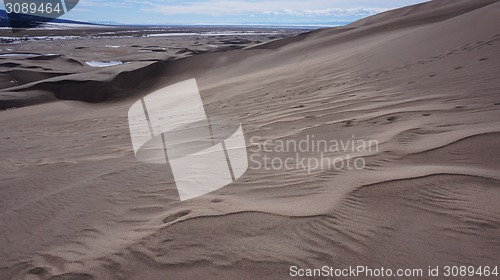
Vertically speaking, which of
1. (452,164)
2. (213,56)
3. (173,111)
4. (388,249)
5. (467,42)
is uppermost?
(213,56)

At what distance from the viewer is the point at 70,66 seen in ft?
60.1

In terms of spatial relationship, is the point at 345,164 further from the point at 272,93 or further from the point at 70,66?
the point at 70,66

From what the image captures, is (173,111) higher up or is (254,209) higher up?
(173,111)

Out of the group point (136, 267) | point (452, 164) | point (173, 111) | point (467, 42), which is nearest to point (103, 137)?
point (173, 111)

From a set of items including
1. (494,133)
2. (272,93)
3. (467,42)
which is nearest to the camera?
(494,133)

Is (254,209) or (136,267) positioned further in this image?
(254,209)

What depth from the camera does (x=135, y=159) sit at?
12.8 ft

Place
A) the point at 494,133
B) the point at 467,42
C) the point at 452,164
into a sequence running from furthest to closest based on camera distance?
the point at 467,42 < the point at 494,133 < the point at 452,164

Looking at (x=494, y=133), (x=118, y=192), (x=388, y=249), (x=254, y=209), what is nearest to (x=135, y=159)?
(x=118, y=192)

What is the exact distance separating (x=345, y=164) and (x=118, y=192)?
1845 millimetres

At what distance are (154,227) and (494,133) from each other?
2546 mm

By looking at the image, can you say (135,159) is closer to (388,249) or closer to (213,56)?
(388,249)

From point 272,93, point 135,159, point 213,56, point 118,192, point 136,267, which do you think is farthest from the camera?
point 213,56

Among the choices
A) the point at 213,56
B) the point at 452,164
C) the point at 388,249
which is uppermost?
the point at 213,56
